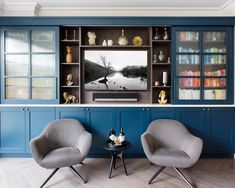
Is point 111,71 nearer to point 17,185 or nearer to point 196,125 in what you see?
point 196,125

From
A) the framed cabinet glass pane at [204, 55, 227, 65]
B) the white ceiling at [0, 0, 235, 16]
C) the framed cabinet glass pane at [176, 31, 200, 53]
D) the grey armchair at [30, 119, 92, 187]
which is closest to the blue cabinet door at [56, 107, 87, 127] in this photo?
the grey armchair at [30, 119, 92, 187]

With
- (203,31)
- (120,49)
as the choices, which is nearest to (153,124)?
(120,49)

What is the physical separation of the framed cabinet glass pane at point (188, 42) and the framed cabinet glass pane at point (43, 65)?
224 centimetres

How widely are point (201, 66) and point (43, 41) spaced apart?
111 inches

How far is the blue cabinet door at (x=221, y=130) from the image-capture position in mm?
3270

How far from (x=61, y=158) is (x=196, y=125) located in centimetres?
225

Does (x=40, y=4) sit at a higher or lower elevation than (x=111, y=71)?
higher

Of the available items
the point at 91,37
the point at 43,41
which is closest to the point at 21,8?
the point at 43,41

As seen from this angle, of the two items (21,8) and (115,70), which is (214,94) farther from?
(21,8)

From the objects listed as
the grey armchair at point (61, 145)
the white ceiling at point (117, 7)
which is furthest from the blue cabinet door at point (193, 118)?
the white ceiling at point (117, 7)

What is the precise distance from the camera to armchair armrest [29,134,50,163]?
2.43 metres

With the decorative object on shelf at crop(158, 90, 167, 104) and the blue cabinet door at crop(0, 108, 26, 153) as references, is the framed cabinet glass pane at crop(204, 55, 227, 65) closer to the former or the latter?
the decorative object on shelf at crop(158, 90, 167, 104)

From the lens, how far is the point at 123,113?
326cm

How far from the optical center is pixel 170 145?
291cm
